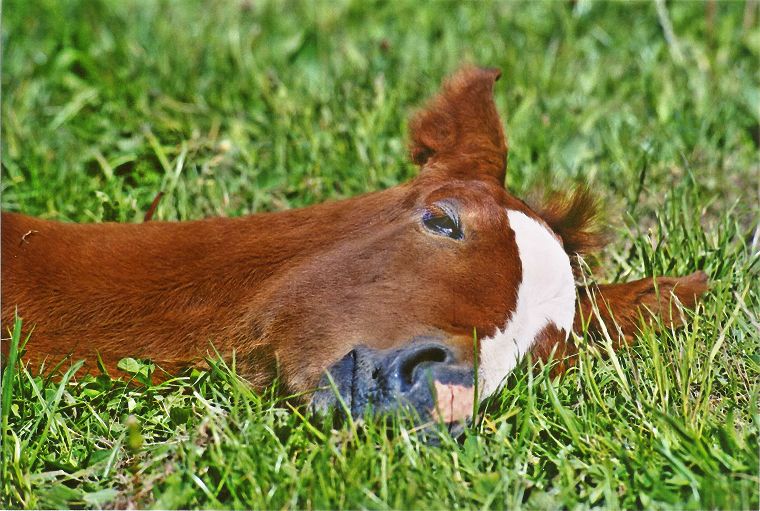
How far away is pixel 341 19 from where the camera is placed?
577 centimetres

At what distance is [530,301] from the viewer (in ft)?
9.32

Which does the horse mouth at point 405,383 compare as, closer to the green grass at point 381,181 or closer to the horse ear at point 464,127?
the green grass at point 381,181

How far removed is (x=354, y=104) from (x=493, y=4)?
1.71m

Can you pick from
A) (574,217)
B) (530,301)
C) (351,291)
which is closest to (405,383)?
(351,291)

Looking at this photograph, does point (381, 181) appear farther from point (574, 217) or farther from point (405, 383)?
point (405, 383)

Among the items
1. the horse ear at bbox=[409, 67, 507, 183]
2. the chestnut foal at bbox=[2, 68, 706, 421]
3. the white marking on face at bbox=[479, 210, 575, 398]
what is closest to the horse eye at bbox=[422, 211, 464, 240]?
the chestnut foal at bbox=[2, 68, 706, 421]

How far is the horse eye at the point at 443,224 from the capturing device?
9.46ft

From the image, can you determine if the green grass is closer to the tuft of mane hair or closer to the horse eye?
the tuft of mane hair

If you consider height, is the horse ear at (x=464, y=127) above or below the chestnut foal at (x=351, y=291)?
above

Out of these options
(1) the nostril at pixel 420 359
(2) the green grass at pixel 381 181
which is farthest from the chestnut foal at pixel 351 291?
(2) the green grass at pixel 381 181

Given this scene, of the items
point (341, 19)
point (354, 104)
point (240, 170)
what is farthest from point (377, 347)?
point (341, 19)

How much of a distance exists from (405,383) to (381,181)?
6.16ft

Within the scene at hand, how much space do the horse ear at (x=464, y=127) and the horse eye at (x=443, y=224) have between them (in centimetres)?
35

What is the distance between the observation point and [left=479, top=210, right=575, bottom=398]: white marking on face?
108 inches
